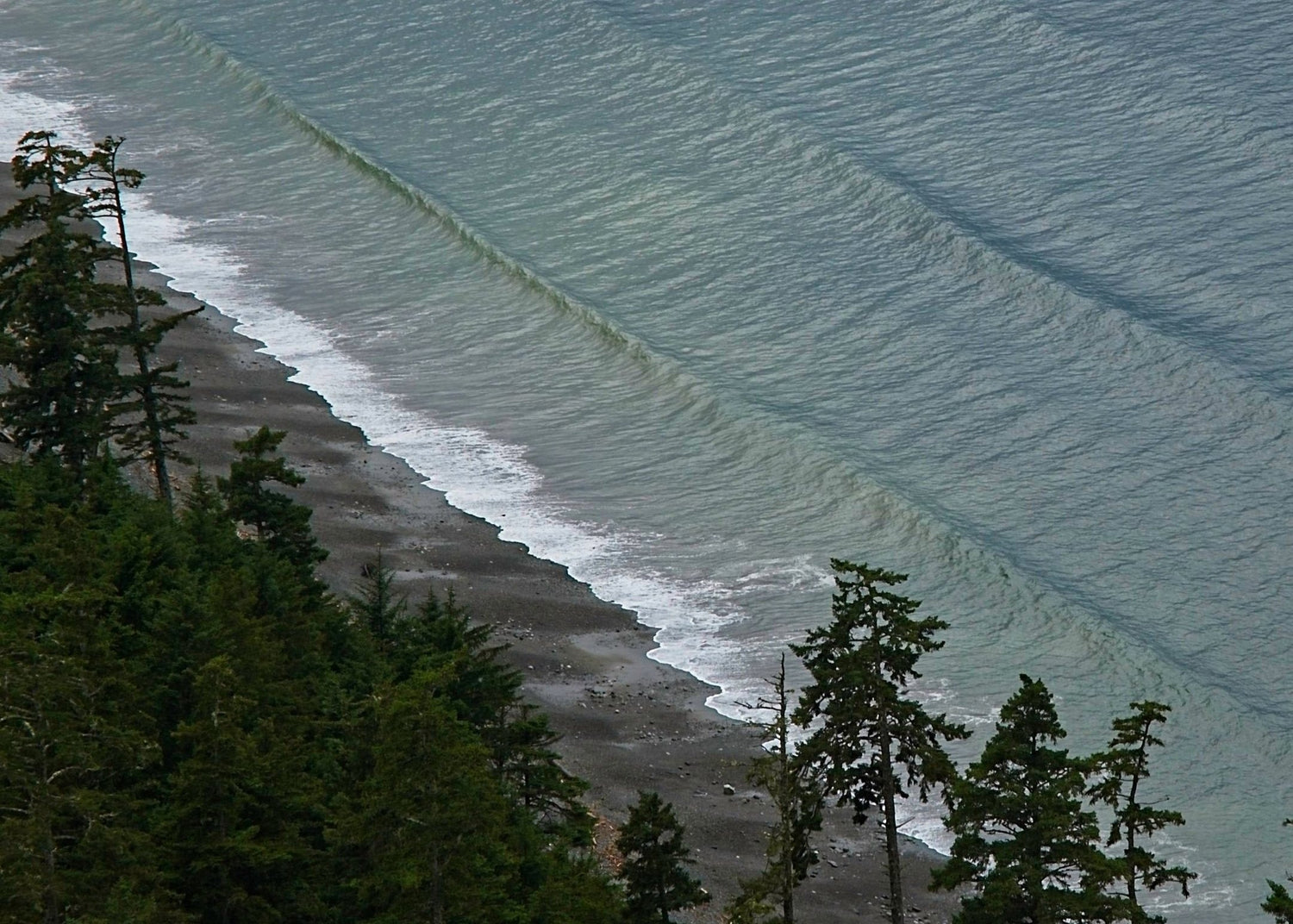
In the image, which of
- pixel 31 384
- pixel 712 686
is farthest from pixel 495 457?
pixel 31 384

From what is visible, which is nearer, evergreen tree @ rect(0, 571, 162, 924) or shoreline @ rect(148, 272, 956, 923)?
evergreen tree @ rect(0, 571, 162, 924)

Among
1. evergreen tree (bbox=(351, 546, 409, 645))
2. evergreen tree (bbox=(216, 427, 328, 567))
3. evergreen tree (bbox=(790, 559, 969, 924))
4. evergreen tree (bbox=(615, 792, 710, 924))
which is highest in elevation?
evergreen tree (bbox=(216, 427, 328, 567))

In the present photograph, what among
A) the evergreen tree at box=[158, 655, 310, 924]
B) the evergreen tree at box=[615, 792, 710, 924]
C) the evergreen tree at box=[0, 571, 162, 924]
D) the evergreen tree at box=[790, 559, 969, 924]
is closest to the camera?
the evergreen tree at box=[0, 571, 162, 924]

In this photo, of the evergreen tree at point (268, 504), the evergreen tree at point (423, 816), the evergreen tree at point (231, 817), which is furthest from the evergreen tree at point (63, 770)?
the evergreen tree at point (268, 504)

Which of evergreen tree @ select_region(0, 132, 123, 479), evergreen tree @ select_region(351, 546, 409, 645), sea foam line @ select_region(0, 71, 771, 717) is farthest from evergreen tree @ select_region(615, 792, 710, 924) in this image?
evergreen tree @ select_region(0, 132, 123, 479)

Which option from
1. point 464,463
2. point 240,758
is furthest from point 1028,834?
point 464,463

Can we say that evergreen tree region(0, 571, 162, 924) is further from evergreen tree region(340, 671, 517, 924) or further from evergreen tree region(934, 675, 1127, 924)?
evergreen tree region(934, 675, 1127, 924)

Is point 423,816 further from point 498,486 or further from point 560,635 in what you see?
point 498,486

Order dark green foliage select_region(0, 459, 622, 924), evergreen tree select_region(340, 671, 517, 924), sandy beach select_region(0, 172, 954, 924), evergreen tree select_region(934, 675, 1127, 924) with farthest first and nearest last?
sandy beach select_region(0, 172, 954, 924) < evergreen tree select_region(934, 675, 1127, 924) < evergreen tree select_region(340, 671, 517, 924) < dark green foliage select_region(0, 459, 622, 924)
